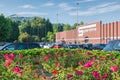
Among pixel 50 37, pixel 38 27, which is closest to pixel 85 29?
pixel 50 37

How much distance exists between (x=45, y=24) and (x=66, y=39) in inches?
1873

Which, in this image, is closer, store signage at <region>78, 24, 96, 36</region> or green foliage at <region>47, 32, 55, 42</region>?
store signage at <region>78, 24, 96, 36</region>

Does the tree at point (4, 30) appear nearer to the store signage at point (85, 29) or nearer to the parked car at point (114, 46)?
the store signage at point (85, 29)

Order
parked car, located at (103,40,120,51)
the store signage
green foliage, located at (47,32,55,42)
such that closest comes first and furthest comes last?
1. parked car, located at (103,40,120,51)
2. the store signage
3. green foliage, located at (47,32,55,42)

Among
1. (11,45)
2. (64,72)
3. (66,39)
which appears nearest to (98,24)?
(66,39)

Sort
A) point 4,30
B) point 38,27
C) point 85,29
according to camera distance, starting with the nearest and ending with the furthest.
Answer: point 4,30 → point 85,29 → point 38,27

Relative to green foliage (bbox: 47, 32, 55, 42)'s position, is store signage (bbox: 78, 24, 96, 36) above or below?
above

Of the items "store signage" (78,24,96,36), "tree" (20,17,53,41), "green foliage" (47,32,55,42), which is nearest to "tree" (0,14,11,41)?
"store signage" (78,24,96,36)

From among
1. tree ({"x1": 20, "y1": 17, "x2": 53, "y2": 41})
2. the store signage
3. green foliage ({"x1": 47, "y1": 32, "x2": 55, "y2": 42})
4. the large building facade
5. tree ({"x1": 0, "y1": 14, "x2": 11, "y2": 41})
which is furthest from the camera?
tree ({"x1": 20, "y1": 17, "x2": 53, "y2": 41})

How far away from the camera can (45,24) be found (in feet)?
508

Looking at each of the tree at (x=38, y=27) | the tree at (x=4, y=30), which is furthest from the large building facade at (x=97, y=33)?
the tree at (x=38, y=27)

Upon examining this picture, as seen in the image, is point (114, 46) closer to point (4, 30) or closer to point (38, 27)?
point (4, 30)

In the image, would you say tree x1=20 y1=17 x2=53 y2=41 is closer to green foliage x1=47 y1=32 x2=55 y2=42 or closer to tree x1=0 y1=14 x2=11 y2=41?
green foliage x1=47 y1=32 x2=55 y2=42

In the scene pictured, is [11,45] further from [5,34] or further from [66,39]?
[66,39]
